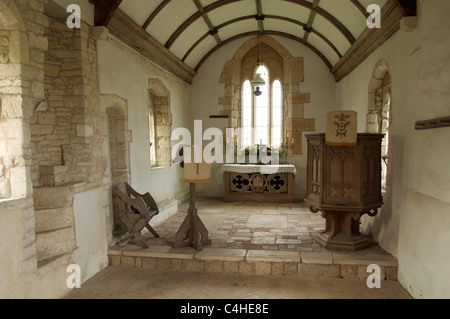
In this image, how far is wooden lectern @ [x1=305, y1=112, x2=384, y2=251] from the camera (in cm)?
392

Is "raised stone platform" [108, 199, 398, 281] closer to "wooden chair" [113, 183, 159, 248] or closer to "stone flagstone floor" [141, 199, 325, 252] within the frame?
"stone flagstone floor" [141, 199, 325, 252]

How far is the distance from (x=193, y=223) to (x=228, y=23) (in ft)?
15.2

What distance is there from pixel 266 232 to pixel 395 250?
1853 mm

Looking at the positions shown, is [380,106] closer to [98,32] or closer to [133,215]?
[133,215]

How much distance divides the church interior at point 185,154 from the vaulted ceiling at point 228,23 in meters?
0.03

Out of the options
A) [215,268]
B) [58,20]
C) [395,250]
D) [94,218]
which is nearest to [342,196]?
[395,250]

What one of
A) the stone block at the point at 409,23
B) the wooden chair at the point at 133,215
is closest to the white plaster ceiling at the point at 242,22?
the stone block at the point at 409,23

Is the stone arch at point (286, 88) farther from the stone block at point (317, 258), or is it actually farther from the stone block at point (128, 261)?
the stone block at point (128, 261)

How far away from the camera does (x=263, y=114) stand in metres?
8.42

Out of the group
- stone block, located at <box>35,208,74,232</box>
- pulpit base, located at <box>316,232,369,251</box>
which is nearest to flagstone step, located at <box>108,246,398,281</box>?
pulpit base, located at <box>316,232,369,251</box>

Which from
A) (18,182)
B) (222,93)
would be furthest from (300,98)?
(18,182)

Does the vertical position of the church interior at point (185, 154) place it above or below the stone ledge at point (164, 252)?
above

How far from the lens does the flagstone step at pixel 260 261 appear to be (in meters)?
3.77

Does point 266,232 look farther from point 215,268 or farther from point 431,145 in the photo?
point 431,145
